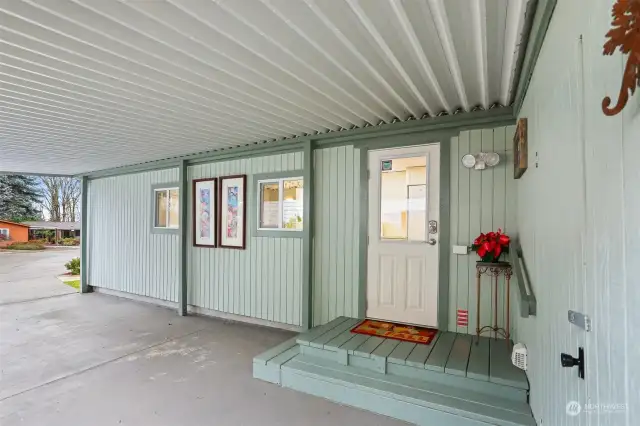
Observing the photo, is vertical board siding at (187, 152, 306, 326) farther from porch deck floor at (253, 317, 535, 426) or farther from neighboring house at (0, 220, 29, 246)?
neighboring house at (0, 220, 29, 246)

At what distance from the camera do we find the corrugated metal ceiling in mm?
1869

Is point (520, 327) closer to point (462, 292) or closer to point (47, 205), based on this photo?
point (462, 292)

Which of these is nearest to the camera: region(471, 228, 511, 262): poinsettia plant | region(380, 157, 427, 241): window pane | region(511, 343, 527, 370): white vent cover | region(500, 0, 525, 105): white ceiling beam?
region(500, 0, 525, 105): white ceiling beam

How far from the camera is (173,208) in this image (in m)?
6.38

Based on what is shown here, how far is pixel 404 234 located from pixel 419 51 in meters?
2.19

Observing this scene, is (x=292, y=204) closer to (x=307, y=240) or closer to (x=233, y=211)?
(x=307, y=240)

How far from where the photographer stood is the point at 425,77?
2.73 meters

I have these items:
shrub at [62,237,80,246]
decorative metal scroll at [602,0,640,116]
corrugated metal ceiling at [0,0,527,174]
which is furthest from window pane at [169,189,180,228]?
shrub at [62,237,80,246]

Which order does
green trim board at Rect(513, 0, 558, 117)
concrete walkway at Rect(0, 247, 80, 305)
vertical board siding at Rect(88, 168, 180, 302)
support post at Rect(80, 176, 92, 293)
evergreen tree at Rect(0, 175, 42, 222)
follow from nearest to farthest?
1. green trim board at Rect(513, 0, 558, 117)
2. vertical board siding at Rect(88, 168, 180, 302)
3. concrete walkway at Rect(0, 247, 80, 305)
4. support post at Rect(80, 176, 92, 293)
5. evergreen tree at Rect(0, 175, 42, 222)

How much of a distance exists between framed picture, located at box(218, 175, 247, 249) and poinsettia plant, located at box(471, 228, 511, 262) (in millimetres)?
3448

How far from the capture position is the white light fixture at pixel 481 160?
3408mm

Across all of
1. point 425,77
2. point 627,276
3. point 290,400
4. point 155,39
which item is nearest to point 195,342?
point 290,400

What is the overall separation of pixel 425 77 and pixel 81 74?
275 cm

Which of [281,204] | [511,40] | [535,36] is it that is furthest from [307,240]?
[535,36]
